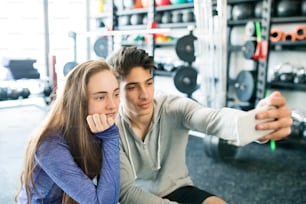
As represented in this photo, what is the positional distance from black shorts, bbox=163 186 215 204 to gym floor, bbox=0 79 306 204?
2.69ft

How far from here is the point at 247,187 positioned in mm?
2143

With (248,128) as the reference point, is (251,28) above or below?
above

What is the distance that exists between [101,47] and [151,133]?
12.0ft

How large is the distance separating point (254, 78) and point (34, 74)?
8.53ft

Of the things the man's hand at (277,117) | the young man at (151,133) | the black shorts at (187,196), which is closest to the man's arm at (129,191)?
the young man at (151,133)

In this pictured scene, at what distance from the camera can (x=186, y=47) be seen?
340cm

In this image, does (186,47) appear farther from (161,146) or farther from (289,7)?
(161,146)

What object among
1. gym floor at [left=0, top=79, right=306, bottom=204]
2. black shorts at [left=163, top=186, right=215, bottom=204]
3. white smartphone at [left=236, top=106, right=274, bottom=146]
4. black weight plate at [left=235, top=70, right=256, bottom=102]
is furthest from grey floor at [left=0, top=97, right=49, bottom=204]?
black weight plate at [left=235, top=70, right=256, bottom=102]

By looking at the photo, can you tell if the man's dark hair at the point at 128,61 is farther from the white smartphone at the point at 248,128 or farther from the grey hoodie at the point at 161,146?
the white smartphone at the point at 248,128

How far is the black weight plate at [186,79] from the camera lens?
3.52 metres

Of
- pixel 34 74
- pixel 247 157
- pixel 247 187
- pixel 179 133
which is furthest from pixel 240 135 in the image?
pixel 34 74

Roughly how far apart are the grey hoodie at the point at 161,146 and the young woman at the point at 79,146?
0.14 meters

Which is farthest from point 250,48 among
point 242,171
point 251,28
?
point 242,171

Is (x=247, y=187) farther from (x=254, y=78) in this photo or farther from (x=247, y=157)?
(x=254, y=78)
